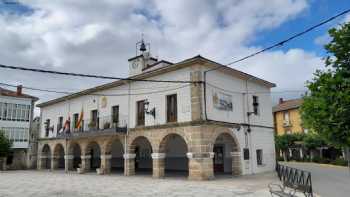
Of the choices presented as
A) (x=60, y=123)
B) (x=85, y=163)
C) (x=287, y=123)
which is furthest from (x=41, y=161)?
(x=287, y=123)

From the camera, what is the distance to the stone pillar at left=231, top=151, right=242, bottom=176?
55.8 feet

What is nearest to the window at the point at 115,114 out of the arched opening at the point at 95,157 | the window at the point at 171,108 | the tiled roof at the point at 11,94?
the window at the point at 171,108

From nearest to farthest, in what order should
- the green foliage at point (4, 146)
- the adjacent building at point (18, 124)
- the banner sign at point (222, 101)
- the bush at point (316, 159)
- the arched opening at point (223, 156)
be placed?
the banner sign at point (222, 101), the arched opening at point (223, 156), the green foliage at point (4, 146), the adjacent building at point (18, 124), the bush at point (316, 159)

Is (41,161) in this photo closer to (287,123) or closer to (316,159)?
(316,159)

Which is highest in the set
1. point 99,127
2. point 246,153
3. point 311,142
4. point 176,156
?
point 99,127

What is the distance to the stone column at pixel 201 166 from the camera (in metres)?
14.6

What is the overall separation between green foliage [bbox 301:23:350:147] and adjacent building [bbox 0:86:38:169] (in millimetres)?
28173

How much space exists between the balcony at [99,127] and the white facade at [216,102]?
0.36 ft

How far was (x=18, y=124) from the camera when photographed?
30.5 m

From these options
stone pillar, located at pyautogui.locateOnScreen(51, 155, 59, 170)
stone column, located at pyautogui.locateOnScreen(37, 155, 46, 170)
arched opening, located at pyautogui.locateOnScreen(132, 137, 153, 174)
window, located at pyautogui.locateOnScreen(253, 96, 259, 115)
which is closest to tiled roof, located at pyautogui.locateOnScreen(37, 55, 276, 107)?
window, located at pyautogui.locateOnScreen(253, 96, 259, 115)

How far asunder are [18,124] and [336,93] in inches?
1171

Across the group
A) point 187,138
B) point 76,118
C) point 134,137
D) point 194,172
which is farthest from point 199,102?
point 76,118

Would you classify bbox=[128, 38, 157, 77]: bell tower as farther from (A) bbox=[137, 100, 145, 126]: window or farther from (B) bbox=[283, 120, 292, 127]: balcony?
(B) bbox=[283, 120, 292, 127]: balcony

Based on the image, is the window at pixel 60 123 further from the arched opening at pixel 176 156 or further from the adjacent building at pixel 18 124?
the arched opening at pixel 176 156
